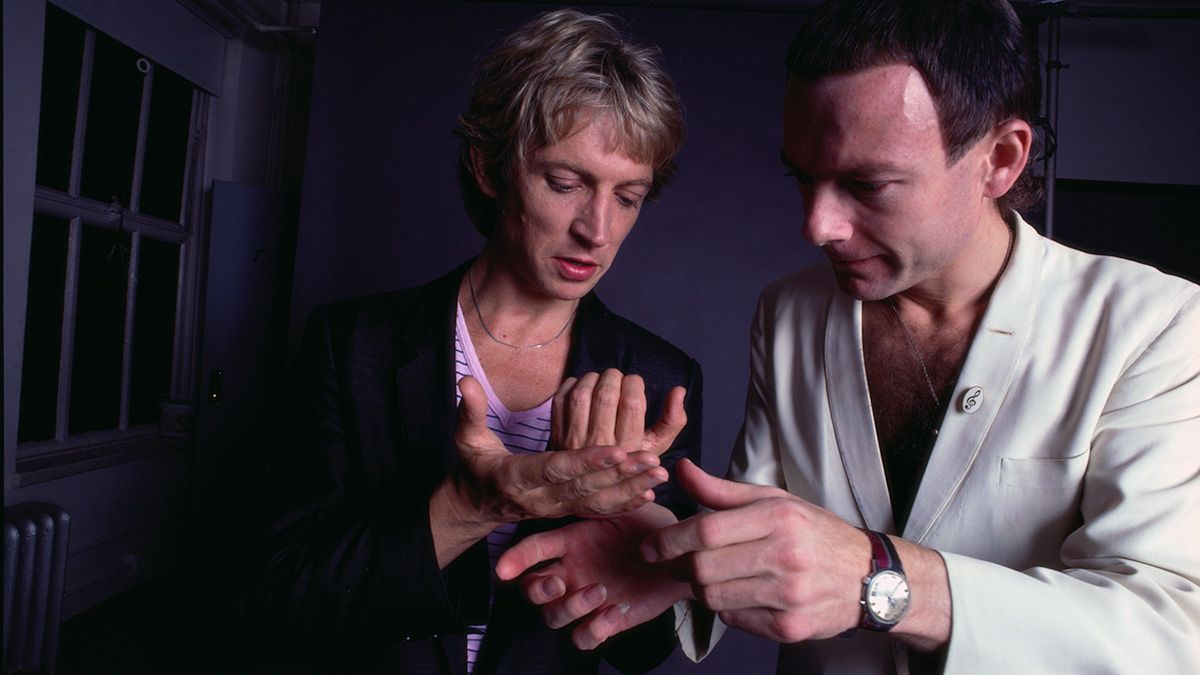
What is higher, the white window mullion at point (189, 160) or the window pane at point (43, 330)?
the white window mullion at point (189, 160)

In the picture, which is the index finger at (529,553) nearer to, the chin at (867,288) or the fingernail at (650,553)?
the fingernail at (650,553)

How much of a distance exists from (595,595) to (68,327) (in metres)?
4.20

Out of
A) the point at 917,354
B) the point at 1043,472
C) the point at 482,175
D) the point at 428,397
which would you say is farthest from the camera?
the point at 482,175

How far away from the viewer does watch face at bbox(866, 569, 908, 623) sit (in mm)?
1091

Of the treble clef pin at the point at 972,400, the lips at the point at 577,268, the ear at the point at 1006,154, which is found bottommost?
the treble clef pin at the point at 972,400

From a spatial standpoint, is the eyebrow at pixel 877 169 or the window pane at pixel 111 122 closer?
the eyebrow at pixel 877 169

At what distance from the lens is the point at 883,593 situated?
1.10m

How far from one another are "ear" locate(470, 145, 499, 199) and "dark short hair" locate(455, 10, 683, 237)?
0.5 inches

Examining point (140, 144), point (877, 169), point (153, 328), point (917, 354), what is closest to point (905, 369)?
point (917, 354)

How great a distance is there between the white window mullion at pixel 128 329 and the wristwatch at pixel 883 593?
195 inches

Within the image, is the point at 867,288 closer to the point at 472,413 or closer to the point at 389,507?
the point at 472,413

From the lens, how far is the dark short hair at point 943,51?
1.37 meters

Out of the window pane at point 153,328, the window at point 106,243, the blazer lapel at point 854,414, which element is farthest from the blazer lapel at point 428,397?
the window pane at point 153,328

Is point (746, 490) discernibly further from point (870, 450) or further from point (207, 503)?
point (207, 503)
